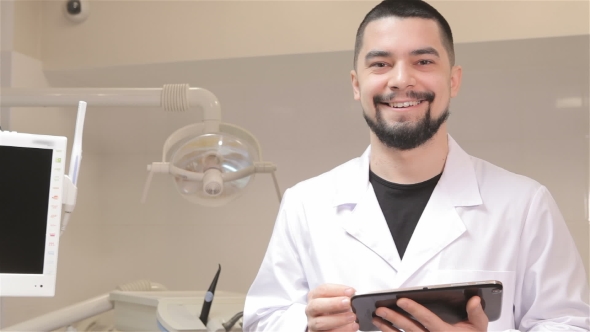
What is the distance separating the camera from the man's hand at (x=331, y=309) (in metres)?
1.16

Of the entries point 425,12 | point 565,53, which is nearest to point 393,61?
point 425,12

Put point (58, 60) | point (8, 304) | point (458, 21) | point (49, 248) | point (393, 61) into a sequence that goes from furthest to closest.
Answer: point (58, 60) < point (8, 304) < point (458, 21) < point (393, 61) < point (49, 248)

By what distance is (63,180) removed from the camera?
126 cm

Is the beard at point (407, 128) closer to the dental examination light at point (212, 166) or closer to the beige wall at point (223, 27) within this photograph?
the dental examination light at point (212, 166)

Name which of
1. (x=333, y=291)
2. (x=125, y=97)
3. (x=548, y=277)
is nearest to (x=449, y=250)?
(x=548, y=277)

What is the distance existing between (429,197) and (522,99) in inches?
53.6

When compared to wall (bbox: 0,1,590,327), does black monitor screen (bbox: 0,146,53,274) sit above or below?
below

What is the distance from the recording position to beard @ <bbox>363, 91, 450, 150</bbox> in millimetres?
1356

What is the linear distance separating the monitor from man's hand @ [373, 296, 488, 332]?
23.8 inches

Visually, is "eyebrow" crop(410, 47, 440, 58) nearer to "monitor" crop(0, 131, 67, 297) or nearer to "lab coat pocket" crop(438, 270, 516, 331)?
"lab coat pocket" crop(438, 270, 516, 331)

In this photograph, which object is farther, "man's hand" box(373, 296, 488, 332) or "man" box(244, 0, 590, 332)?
"man" box(244, 0, 590, 332)

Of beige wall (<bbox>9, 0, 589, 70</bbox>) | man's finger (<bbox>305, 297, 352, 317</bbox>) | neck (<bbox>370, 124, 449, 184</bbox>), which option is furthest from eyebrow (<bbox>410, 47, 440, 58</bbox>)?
beige wall (<bbox>9, 0, 589, 70</bbox>)

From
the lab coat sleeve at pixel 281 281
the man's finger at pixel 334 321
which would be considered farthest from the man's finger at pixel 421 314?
the lab coat sleeve at pixel 281 281

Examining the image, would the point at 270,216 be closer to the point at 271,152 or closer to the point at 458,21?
the point at 271,152
